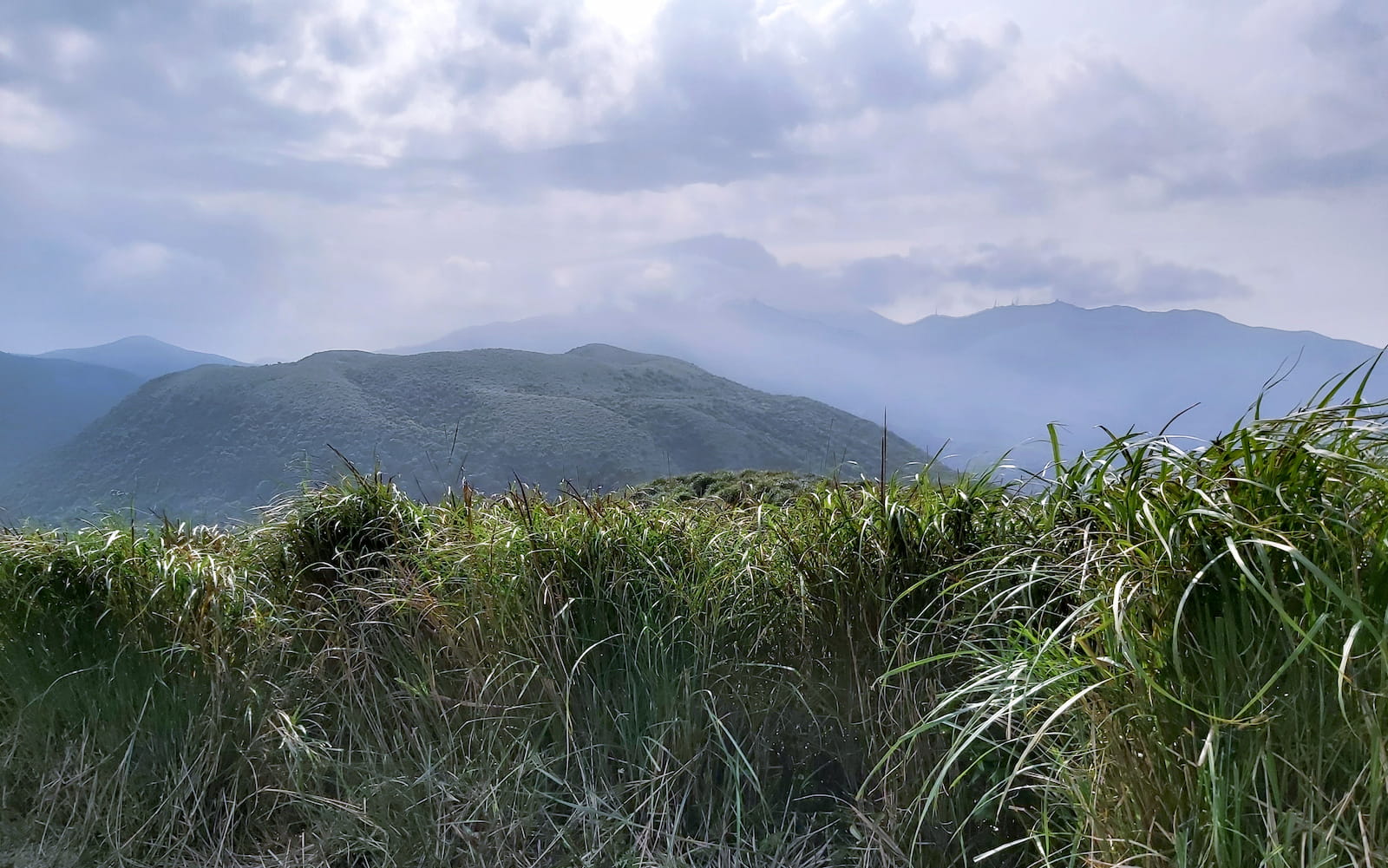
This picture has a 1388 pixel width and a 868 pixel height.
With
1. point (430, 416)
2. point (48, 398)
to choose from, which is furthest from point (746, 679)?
point (48, 398)

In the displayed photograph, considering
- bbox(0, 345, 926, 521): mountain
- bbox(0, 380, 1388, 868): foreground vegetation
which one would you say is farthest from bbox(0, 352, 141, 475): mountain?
bbox(0, 380, 1388, 868): foreground vegetation

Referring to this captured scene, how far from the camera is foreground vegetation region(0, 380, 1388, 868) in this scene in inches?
53.9

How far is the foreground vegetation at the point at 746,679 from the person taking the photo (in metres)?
1.37

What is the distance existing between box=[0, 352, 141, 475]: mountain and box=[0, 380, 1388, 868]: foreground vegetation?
36000 mm

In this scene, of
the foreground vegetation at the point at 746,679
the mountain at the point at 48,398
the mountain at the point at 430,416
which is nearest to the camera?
the foreground vegetation at the point at 746,679

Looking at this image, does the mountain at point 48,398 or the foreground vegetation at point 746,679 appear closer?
the foreground vegetation at point 746,679

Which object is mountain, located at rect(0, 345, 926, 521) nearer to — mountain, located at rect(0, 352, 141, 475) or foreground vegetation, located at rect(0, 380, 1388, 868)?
mountain, located at rect(0, 352, 141, 475)

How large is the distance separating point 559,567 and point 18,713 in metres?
1.84

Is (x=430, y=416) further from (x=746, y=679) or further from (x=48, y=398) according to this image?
(x=746, y=679)

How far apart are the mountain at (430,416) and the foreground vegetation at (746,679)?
1368 cm

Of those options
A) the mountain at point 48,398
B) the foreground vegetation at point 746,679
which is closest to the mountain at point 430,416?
the mountain at point 48,398

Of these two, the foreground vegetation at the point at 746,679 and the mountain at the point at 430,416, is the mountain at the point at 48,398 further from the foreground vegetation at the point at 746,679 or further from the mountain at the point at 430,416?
the foreground vegetation at the point at 746,679

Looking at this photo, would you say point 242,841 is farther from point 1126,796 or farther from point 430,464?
point 1126,796

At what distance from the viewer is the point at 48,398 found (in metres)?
36.6
